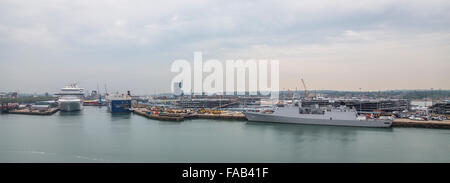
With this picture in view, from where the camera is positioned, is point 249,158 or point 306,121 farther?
point 306,121

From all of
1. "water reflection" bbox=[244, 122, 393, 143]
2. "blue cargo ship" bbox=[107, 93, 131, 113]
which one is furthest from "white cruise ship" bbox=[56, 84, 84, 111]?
"water reflection" bbox=[244, 122, 393, 143]

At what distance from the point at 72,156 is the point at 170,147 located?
281 cm

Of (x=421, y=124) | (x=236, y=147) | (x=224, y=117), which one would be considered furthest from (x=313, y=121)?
(x=236, y=147)

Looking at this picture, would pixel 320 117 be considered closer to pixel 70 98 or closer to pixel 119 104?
pixel 119 104

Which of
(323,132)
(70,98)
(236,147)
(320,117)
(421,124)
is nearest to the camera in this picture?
(236,147)

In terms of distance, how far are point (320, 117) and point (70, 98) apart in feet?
78.7

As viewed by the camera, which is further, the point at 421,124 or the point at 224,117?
the point at 224,117

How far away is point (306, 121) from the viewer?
13.7 meters

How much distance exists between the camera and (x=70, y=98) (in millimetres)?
25750

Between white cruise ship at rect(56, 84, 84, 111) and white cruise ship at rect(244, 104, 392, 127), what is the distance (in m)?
19.5

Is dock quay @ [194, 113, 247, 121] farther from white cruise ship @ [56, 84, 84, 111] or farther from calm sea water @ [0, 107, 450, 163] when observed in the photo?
A: white cruise ship @ [56, 84, 84, 111]
